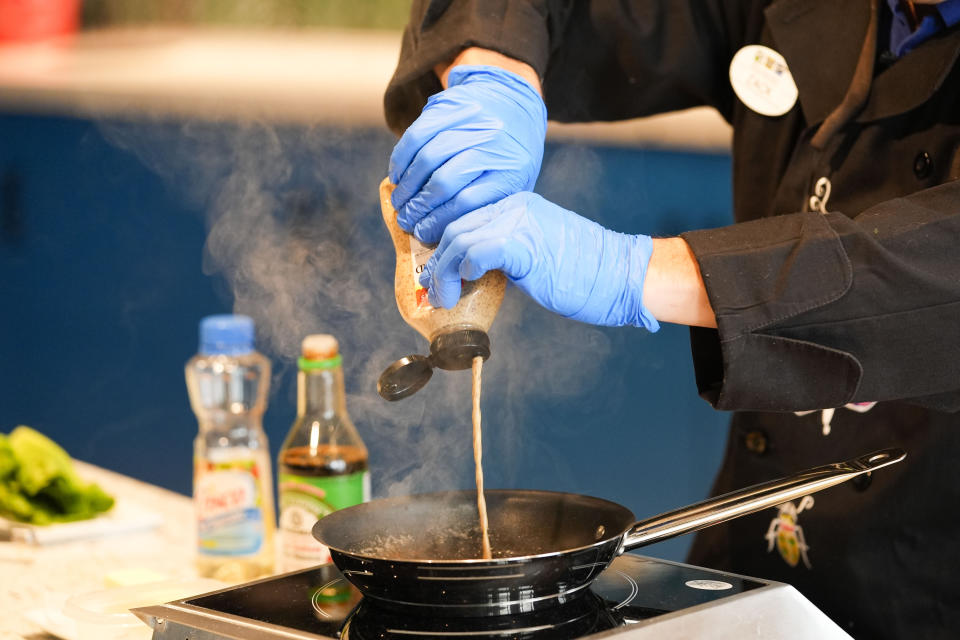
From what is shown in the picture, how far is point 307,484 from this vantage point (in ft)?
4.60

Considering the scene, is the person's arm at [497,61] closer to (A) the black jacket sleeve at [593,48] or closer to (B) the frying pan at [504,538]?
(A) the black jacket sleeve at [593,48]

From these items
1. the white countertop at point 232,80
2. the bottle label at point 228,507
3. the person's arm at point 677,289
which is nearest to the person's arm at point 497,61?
the person's arm at point 677,289

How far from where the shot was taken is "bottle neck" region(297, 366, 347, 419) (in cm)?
150

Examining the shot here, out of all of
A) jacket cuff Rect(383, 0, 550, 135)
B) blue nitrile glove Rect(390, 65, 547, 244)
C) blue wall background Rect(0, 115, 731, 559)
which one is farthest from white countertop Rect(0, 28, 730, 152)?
blue nitrile glove Rect(390, 65, 547, 244)

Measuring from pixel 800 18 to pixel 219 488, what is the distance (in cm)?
102

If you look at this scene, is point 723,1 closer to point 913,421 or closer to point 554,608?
point 913,421

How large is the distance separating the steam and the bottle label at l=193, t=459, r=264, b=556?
2.23 ft

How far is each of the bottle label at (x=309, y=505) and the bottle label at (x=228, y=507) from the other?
0.31 ft

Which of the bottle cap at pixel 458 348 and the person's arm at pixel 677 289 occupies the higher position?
the person's arm at pixel 677 289

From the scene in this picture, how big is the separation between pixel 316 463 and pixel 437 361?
44 cm

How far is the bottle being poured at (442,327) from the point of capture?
1051mm

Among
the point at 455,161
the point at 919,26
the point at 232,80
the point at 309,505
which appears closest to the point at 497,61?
the point at 455,161

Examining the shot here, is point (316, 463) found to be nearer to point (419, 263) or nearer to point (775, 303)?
point (419, 263)

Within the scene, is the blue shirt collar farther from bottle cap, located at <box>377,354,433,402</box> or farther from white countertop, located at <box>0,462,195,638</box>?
white countertop, located at <box>0,462,195,638</box>
